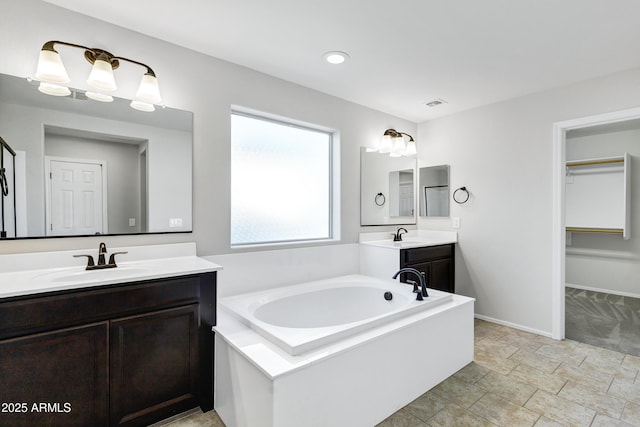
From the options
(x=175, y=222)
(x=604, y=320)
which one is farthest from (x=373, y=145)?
(x=604, y=320)

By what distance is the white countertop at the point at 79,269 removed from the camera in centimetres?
145

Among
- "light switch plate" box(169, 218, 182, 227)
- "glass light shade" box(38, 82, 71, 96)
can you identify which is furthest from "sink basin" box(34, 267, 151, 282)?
"glass light shade" box(38, 82, 71, 96)

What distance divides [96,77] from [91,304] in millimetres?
1287

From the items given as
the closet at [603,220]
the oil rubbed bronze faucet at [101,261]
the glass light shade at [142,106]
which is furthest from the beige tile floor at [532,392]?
the glass light shade at [142,106]

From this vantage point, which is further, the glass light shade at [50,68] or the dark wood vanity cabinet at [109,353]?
the glass light shade at [50,68]

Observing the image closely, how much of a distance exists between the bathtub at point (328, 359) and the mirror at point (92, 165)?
2.90 ft

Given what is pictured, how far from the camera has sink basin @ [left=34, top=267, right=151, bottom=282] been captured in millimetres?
1596

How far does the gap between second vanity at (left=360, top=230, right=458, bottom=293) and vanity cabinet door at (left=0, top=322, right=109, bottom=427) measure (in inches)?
93.4

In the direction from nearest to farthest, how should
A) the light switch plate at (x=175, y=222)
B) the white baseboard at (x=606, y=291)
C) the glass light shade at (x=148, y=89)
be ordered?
the glass light shade at (x=148, y=89)
the light switch plate at (x=175, y=222)
the white baseboard at (x=606, y=291)

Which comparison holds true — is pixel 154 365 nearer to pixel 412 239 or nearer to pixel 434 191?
pixel 412 239

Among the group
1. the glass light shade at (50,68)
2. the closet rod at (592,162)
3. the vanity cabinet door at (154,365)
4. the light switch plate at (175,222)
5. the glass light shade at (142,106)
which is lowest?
the vanity cabinet door at (154,365)

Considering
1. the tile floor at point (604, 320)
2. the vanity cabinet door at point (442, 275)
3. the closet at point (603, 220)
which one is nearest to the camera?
the tile floor at point (604, 320)

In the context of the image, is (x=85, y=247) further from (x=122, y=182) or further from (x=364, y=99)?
(x=364, y=99)

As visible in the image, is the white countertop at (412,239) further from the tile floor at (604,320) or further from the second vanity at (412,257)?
the tile floor at (604,320)
